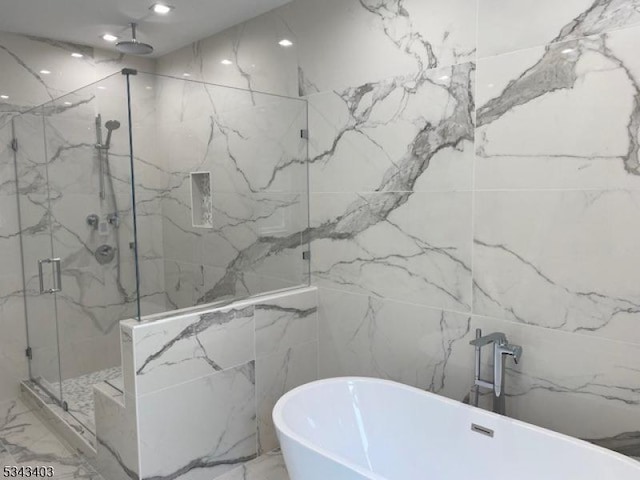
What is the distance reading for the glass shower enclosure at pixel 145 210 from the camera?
2785mm

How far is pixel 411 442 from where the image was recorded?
2113 mm

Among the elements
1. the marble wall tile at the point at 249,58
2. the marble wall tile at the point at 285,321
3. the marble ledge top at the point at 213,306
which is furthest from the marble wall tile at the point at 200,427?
the marble wall tile at the point at 249,58

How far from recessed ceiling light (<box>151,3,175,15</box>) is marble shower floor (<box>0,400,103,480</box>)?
2.66 m

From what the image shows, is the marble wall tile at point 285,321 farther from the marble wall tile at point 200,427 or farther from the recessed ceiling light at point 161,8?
the recessed ceiling light at point 161,8

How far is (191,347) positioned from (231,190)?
1.07 metres

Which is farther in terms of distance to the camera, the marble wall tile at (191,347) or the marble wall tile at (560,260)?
the marble wall tile at (191,347)

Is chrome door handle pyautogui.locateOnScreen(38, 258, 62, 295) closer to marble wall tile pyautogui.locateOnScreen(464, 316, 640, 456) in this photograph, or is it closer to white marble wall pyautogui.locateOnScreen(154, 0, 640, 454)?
white marble wall pyautogui.locateOnScreen(154, 0, 640, 454)

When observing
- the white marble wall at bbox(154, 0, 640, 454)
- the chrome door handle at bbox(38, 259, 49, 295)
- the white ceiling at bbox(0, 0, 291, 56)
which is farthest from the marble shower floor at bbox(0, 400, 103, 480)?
the white ceiling at bbox(0, 0, 291, 56)

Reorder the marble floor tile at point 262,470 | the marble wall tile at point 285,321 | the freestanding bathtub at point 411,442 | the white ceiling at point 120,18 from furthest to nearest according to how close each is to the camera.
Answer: the white ceiling at point 120,18, the marble wall tile at point 285,321, the marble floor tile at point 262,470, the freestanding bathtub at point 411,442

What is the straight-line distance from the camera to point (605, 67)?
5.70 ft

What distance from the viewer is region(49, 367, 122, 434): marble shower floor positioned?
2.68 metres

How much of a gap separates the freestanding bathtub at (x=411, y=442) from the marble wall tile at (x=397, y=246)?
50cm

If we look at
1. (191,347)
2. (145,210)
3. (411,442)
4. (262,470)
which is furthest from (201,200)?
(411,442)

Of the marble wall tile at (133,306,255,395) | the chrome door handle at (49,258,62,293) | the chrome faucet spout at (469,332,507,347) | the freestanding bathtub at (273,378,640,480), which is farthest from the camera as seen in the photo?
the chrome door handle at (49,258,62,293)
